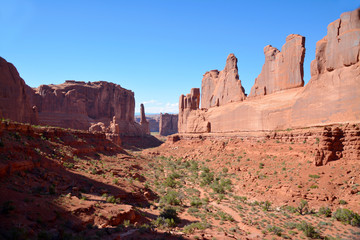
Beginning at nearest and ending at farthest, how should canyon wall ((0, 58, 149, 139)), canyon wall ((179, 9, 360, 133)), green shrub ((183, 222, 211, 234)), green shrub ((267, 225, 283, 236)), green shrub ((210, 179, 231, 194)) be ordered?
1. green shrub ((183, 222, 211, 234))
2. green shrub ((267, 225, 283, 236))
3. canyon wall ((179, 9, 360, 133))
4. green shrub ((210, 179, 231, 194))
5. canyon wall ((0, 58, 149, 139))

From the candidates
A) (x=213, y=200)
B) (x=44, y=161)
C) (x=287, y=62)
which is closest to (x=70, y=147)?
(x=44, y=161)

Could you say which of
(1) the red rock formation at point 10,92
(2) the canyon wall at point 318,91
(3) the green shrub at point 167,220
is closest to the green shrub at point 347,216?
(2) the canyon wall at point 318,91

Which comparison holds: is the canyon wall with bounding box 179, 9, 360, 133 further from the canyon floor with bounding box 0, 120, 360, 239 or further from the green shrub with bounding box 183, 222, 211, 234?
the green shrub with bounding box 183, 222, 211, 234

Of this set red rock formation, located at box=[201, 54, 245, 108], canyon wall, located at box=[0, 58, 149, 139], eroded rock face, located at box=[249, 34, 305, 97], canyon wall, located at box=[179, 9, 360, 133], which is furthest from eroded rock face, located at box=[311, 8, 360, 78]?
canyon wall, located at box=[0, 58, 149, 139]

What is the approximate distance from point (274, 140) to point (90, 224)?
22128 mm

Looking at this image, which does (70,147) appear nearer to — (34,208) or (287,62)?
(34,208)

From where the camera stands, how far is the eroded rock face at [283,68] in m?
26.2

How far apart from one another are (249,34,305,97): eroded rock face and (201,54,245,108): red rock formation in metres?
4.82

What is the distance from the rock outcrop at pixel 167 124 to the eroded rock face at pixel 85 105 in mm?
30756

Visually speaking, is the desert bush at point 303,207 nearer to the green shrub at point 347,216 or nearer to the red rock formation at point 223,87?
the green shrub at point 347,216

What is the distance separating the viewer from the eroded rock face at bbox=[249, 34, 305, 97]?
26250mm

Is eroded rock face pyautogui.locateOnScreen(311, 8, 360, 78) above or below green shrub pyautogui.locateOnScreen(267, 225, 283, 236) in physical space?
above

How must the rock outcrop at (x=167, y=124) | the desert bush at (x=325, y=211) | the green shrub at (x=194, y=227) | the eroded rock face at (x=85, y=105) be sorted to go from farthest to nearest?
the rock outcrop at (x=167, y=124)
the eroded rock face at (x=85, y=105)
the desert bush at (x=325, y=211)
the green shrub at (x=194, y=227)

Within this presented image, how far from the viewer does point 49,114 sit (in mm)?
61562
